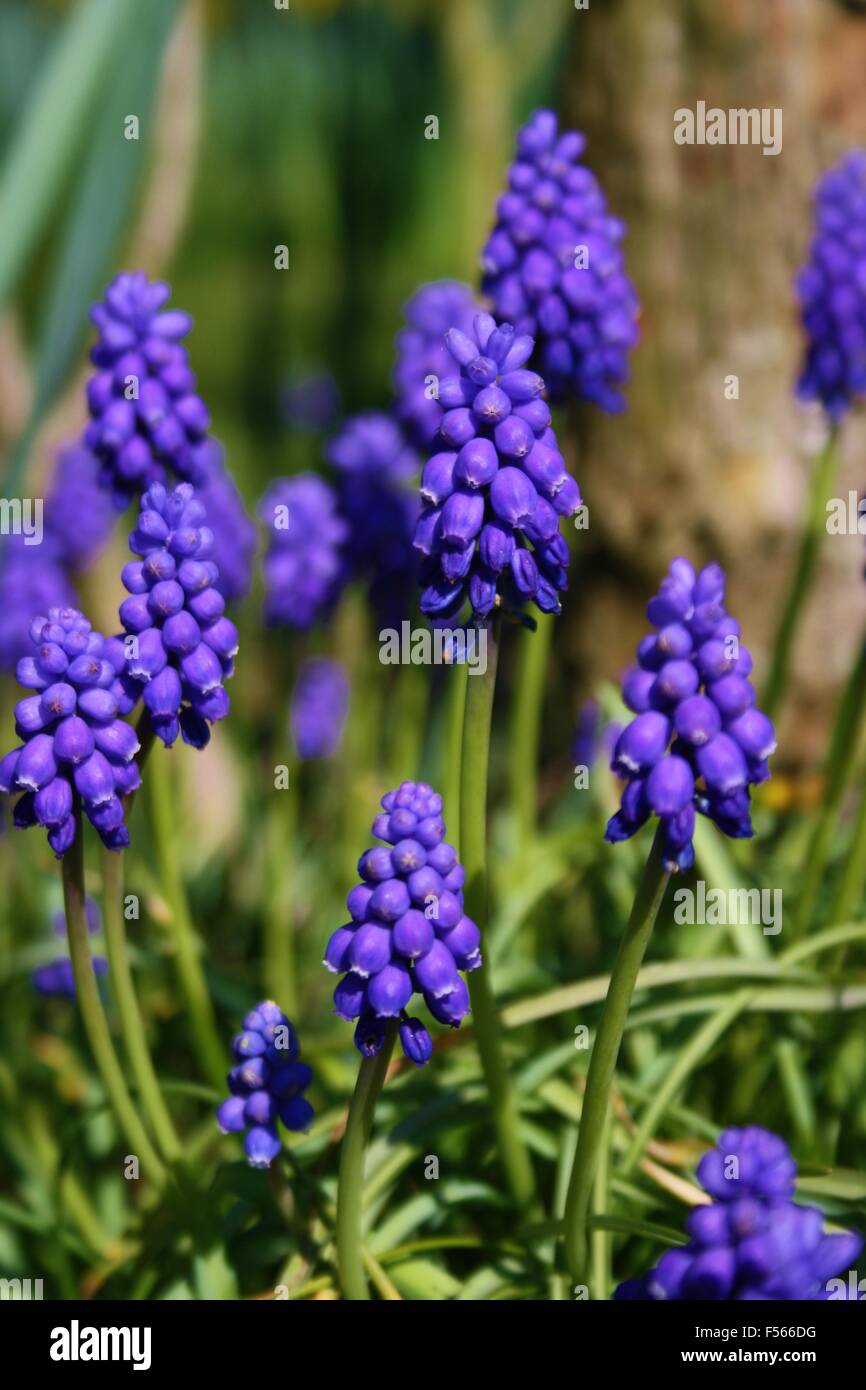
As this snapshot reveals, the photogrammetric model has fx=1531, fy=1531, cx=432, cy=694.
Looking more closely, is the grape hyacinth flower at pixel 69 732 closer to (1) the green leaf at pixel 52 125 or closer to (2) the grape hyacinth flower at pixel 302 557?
(1) the green leaf at pixel 52 125

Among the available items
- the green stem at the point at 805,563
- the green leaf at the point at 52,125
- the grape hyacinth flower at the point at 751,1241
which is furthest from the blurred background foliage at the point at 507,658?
the grape hyacinth flower at the point at 751,1241

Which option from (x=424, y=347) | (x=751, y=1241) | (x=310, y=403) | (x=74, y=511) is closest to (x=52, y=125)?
(x=424, y=347)

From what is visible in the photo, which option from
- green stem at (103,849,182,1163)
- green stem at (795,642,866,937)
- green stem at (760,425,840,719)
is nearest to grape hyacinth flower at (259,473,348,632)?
green stem at (760,425,840,719)

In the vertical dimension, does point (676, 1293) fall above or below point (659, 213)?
below

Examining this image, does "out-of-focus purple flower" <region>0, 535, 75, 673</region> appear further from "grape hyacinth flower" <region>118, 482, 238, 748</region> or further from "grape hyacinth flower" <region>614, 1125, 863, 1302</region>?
"grape hyacinth flower" <region>614, 1125, 863, 1302</region>

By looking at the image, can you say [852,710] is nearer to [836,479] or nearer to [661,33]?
[836,479]
